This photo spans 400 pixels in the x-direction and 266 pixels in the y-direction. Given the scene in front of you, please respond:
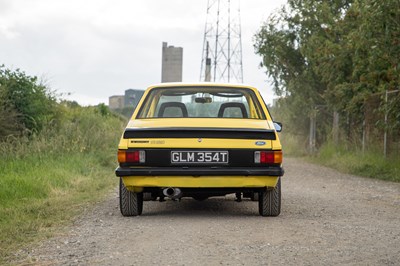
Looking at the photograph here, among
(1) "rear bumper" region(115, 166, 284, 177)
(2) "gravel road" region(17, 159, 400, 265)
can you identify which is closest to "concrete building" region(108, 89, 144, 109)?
(2) "gravel road" region(17, 159, 400, 265)

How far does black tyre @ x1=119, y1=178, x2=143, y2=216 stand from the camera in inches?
340

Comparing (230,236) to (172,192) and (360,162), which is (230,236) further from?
(360,162)

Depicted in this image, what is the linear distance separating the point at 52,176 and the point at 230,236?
6.71m

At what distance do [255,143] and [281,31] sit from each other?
21.6 meters

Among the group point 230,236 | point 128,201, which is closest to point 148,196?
point 128,201

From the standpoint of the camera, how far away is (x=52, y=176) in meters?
13.2

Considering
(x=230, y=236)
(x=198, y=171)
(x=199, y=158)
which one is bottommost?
(x=230, y=236)

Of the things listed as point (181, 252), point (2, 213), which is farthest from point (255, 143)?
point (2, 213)

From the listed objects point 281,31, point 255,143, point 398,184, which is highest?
point 281,31

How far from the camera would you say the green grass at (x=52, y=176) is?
809cm

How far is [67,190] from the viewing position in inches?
478

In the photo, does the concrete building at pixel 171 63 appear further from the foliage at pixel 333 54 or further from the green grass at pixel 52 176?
the green grass at pixel 52 176

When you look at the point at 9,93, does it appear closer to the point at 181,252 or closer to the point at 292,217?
the point at 292,217

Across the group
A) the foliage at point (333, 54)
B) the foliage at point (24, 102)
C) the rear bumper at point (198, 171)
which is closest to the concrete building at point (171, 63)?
the foliage at point (333, 54)
